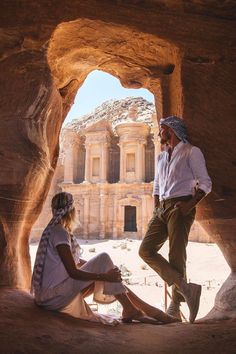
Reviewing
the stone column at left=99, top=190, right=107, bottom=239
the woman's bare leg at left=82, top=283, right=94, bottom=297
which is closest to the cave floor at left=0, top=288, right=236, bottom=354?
the woman's bare leg at left=82, top=283, right=94, bottom=297

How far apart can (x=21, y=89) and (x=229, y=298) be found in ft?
14.1

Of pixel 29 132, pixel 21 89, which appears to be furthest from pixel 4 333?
pixel 21 89

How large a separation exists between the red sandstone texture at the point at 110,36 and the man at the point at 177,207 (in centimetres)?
90

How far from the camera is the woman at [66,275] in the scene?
323 centimetres

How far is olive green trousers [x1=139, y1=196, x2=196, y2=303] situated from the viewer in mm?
3889

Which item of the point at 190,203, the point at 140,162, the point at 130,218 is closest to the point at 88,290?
the point at 190,203

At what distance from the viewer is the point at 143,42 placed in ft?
17.9

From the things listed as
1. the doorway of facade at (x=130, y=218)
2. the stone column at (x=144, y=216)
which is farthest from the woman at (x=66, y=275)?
the doorway of facade at (x=130, y=218)

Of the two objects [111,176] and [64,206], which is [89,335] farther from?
[111,176]

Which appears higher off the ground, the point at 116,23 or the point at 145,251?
the point at 116,23

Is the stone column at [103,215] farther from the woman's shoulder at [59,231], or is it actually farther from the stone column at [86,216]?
the woman's shoulder at [59,231]

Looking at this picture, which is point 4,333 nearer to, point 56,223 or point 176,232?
point 56,223

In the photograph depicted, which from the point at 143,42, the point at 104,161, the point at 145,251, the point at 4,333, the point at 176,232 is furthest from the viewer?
the point at 104,161

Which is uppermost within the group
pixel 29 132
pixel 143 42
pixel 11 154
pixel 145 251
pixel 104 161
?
pixel 104 161
